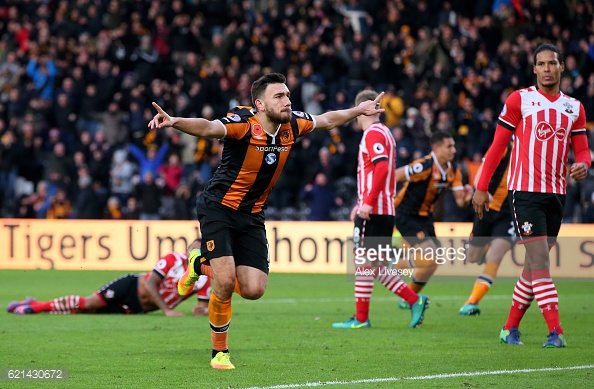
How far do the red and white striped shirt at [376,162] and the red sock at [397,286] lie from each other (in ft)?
2.11

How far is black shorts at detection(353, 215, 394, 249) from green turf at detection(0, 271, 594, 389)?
0.94m

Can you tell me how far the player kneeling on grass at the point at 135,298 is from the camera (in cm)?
1162

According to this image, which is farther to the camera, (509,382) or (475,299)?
(475,299)

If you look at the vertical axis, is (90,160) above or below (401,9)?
below

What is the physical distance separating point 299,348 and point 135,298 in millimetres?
3580

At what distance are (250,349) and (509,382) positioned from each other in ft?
8.94

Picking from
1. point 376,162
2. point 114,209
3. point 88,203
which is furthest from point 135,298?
point 88,203

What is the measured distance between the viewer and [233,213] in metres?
7.96

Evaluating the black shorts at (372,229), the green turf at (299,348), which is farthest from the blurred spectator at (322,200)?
the black shorts at (372,229)

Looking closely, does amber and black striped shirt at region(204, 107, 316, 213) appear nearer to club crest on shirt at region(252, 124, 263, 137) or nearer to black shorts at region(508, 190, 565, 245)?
club crest on shirt at region(252, 124, 263, 137)

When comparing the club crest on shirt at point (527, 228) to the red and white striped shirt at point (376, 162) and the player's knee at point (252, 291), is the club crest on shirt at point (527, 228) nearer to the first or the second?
the red and white striped shirt at point (376, 162)

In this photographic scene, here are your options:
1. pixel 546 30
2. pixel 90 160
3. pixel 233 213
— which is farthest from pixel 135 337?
pixel 546 30

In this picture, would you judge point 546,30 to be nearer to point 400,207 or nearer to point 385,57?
point 385,57

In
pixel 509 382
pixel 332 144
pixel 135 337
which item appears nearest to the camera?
pixel 509 382
